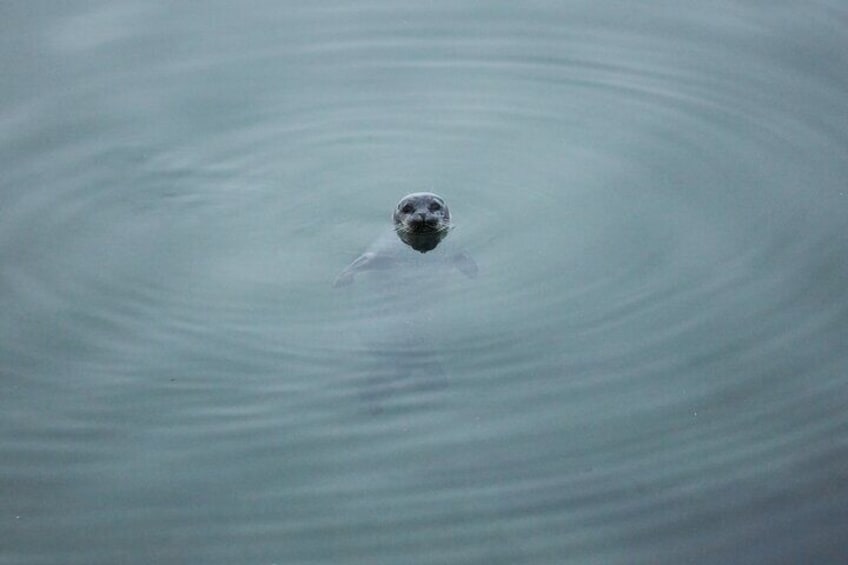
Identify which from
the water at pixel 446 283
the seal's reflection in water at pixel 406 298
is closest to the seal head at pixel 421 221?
the seal's reflection in water at pixel 406 298

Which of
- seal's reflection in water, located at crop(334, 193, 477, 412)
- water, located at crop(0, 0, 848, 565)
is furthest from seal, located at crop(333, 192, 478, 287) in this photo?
water, located at crop(0, 0, 848, 565)

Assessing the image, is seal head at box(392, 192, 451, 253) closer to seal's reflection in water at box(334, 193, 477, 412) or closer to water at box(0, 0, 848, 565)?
seal's reflection in water at box(334, 193, 477, 412)

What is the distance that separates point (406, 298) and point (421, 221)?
0.65 metres

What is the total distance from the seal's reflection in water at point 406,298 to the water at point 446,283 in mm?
76

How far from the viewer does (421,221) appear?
27.8 ft

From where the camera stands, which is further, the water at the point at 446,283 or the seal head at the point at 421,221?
the seal head at the point at 421,221

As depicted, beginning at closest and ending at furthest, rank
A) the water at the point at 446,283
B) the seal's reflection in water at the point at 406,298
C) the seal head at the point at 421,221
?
the water at the point at 446,283
the seal's reflection in water at the point at 406,298
the seal head at the point at 421,221

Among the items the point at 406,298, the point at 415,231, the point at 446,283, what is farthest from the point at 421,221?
the point at 406,298

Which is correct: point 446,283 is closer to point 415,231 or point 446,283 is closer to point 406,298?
point 406,298

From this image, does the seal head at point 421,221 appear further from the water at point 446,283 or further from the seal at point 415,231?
the water at point 446,283

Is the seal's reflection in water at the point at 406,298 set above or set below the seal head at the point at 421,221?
below

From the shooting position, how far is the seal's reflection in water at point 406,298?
7301mm

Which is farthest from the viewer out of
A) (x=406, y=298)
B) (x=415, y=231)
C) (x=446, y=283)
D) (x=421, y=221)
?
(x=415, y=231)

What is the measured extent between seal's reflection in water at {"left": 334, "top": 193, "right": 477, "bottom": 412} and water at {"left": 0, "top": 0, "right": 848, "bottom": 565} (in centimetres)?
8
